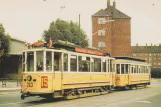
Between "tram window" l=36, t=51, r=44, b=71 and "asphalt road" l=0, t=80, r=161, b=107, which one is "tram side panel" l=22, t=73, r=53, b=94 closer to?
"tram window" l=36, t=51, r=44, b=71

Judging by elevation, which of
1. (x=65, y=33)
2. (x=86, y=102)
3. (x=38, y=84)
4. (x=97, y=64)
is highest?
(x=65, y=33)

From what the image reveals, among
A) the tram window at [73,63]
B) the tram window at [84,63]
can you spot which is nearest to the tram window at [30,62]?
the tram window at [73,63]

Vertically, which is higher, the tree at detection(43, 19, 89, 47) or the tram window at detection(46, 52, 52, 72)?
the tree at detection(43, 19, 89, 47)

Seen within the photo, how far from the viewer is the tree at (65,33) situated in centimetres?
7425

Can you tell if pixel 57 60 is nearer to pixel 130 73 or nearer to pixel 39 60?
pixel 39 60

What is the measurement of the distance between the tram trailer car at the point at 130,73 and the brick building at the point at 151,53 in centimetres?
14727

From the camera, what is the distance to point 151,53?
7215 inches

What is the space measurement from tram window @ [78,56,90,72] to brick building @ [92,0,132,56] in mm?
59274

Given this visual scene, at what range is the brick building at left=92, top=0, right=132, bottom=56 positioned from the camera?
83625 mm

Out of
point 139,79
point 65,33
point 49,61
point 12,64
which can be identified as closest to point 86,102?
point 49,61

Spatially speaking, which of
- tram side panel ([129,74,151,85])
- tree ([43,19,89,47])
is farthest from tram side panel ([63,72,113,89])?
tree ([43,19,89,47])

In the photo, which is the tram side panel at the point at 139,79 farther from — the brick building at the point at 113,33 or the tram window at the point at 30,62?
the brick building at the point at 113,33

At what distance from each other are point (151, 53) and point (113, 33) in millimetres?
102988

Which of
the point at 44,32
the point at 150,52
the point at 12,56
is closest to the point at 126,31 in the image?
the point at 44,32
